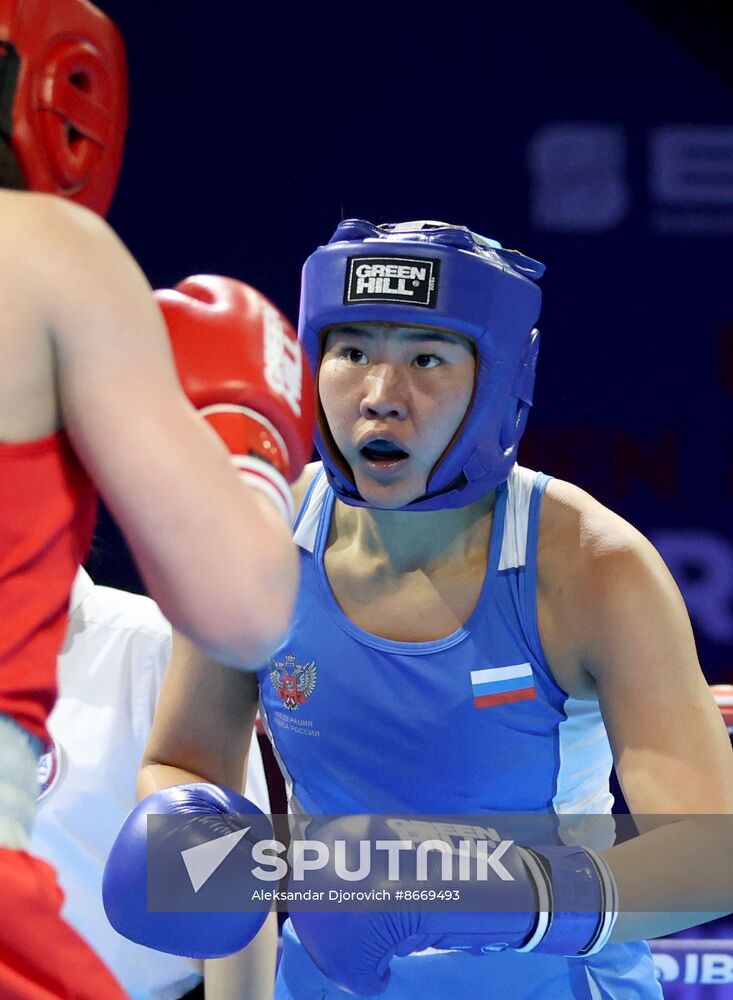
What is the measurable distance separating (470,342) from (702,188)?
1.80m

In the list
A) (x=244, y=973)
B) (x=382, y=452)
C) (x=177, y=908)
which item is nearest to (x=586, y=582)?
(x=382, y=452)

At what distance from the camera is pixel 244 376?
→ 3.43 ft

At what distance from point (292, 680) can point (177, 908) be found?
→ 1.15 ft

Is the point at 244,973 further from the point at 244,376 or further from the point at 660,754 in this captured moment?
the point at 244,376

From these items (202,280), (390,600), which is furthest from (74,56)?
(390,600)

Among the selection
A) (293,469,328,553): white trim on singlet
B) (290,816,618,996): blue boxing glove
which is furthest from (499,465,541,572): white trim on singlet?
(290,816,618,996): blue boxing glove

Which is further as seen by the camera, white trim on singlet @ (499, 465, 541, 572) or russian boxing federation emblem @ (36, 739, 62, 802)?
russian boxing federation emblem @ (36, 739, 62, 802)

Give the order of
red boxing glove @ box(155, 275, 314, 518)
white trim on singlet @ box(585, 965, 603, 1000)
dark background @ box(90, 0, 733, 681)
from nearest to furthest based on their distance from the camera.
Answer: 1. red boxing glove @ box(155, 275, 314, 518)
2. white trim on singlet @ box(585, 965, 603, 1000)
3. dark background @ box(90, 0, 733, 681)

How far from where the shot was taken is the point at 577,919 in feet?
4.61

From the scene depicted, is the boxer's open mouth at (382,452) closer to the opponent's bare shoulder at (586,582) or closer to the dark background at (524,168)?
the opponent's bare shoulder at (586,582)

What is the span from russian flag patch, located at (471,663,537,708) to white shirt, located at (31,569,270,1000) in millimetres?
422

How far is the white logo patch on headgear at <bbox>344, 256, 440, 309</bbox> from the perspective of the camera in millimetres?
1609

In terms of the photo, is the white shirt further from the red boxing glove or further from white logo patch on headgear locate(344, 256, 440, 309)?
the red boxing glove

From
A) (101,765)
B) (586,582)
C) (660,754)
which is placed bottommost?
(101,765)
